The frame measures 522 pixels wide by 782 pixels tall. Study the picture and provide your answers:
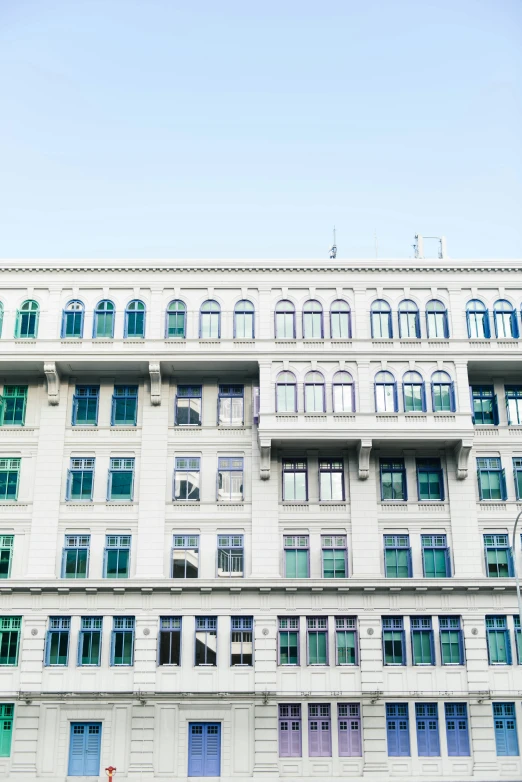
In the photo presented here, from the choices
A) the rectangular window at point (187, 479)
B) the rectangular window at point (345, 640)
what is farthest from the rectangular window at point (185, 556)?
Result: the rectangular window at point (345, 640)

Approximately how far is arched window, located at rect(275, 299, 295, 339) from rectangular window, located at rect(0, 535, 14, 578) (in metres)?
15.5

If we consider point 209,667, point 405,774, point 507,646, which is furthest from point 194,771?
point 507,646

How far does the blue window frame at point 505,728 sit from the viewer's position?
3709cm

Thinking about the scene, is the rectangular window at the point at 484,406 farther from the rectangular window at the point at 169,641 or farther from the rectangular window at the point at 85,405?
the rectangular window at the point at 85,405

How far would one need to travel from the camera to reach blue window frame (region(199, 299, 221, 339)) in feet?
137

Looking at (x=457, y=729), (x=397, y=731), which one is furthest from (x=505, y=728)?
(x=397, y=731)

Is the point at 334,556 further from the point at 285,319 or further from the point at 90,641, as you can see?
the point at 285,319

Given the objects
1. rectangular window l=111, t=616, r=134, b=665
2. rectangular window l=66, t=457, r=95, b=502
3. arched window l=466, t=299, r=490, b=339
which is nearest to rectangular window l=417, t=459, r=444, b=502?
arched window l=466, t=299, r=490, b=339

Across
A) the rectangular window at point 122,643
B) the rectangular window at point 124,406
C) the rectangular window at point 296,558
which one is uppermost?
the rectangular window at point 124,406

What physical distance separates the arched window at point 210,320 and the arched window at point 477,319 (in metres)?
12.0

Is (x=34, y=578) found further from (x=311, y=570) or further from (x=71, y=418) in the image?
(x=311, y=570)

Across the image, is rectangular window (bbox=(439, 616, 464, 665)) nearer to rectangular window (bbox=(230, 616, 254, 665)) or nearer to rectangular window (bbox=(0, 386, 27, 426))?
rectangular window (bbox=(230, 616, 254, 665))

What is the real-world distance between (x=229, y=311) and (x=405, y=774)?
72.0 ft

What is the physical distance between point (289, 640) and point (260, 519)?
5.40 m
